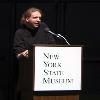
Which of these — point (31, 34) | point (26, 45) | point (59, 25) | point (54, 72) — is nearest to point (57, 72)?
point (54, 72)

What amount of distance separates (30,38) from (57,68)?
69 cm

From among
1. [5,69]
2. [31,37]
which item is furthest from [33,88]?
[5,69]

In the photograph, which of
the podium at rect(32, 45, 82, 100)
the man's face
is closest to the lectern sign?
the podium at rect(32, 45, 82, 100)

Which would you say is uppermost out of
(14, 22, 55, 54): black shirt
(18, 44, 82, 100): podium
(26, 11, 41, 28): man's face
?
(26, 11, 41, 28): man's face

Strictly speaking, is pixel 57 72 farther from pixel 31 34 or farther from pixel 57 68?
pixel 31 34

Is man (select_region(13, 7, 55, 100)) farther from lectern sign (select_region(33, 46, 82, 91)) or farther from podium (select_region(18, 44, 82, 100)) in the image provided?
lectern sign (select_region(33, 46, 82, 91))

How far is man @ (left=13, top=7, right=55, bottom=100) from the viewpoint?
6.46 metres

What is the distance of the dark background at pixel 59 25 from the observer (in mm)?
8289

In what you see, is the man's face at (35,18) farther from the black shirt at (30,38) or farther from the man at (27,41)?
the black shirt at (30,38)

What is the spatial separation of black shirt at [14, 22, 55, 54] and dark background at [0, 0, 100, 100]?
4.82 feet

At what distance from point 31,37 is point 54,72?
2.33ft

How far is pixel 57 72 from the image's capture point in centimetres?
633

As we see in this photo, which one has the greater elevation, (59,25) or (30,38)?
(59,25)

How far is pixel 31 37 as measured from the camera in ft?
22.4
